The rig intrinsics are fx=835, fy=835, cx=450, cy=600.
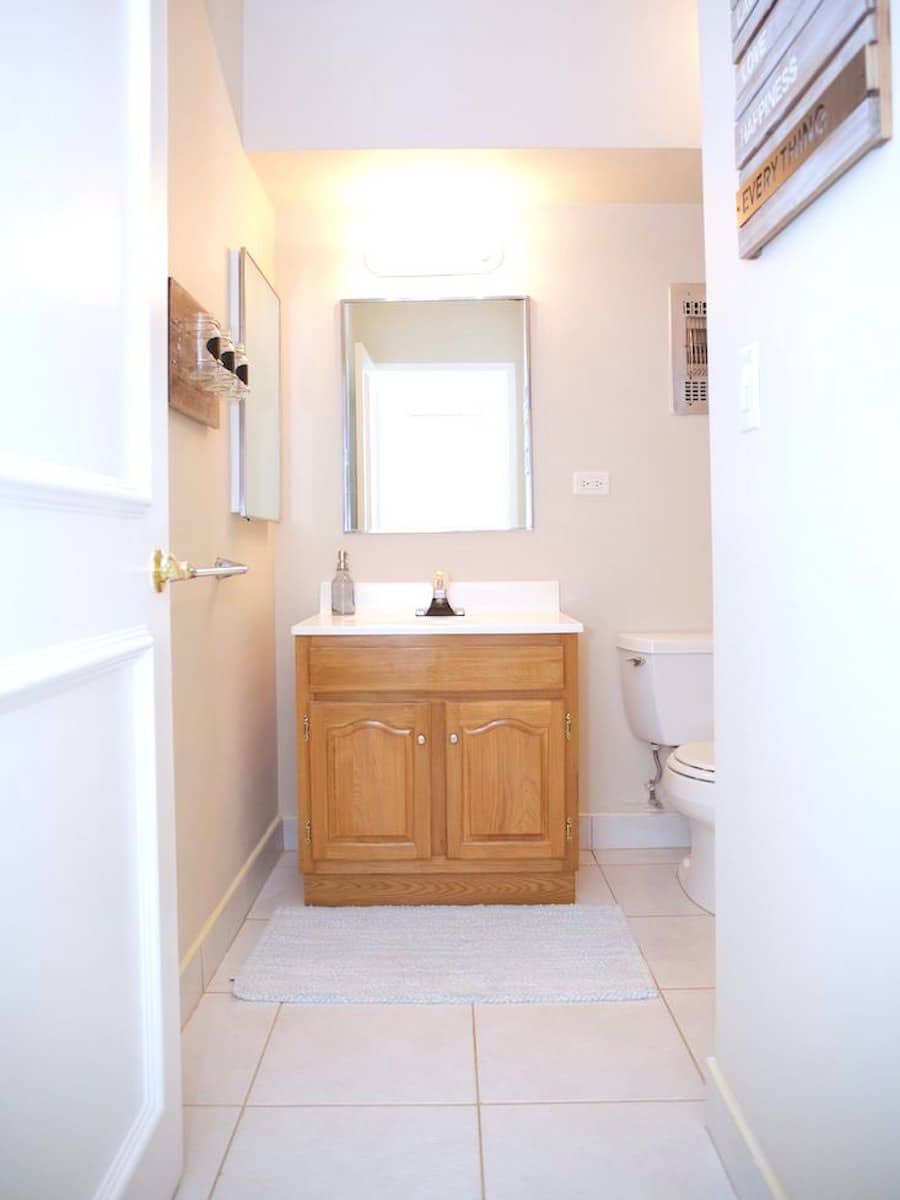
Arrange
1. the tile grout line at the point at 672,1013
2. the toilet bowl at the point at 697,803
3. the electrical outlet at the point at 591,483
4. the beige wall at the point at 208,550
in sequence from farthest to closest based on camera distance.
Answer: the electrical outlet at the point at 591,483, the toilet bowl at the point at 697,803, the beige wall at the point at 208,550, the tile grout line at the point at 672,1013

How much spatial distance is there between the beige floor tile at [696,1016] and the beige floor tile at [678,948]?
0.04 meters

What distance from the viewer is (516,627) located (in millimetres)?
2283

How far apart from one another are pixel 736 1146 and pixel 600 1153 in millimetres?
225

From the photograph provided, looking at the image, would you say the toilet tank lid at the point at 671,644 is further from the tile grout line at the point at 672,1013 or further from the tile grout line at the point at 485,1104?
the tile grout line at the point at 485,1104

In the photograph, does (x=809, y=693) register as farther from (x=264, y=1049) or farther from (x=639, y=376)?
(x=639, y=376)

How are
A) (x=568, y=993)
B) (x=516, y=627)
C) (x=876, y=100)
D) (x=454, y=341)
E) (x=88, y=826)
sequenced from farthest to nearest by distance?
(x=454, y=341) → (x=516, y=627) → (x=568, y=993) → (x=88, y=826) → (x=876, y=100)

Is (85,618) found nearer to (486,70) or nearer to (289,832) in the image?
(289,832)

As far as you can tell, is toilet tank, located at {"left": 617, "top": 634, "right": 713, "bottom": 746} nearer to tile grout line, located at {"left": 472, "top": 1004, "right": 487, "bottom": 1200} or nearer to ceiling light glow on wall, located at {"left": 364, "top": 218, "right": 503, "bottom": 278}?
tile grout line, located at {"left": 472, "top": 1004, "right": 487, "bottom": 1200}

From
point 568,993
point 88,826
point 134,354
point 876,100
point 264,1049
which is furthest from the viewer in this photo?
point 568,993

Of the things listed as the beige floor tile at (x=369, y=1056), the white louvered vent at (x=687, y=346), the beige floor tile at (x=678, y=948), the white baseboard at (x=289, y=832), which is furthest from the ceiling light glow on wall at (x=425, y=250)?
the beige floor tile at (x=369, y=1056)

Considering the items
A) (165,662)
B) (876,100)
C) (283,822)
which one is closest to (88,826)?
(165,662)

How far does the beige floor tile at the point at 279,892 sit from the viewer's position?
234 centimetres

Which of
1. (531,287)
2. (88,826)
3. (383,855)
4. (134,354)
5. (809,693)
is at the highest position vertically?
(531,287)

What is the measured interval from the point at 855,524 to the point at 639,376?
201cm
